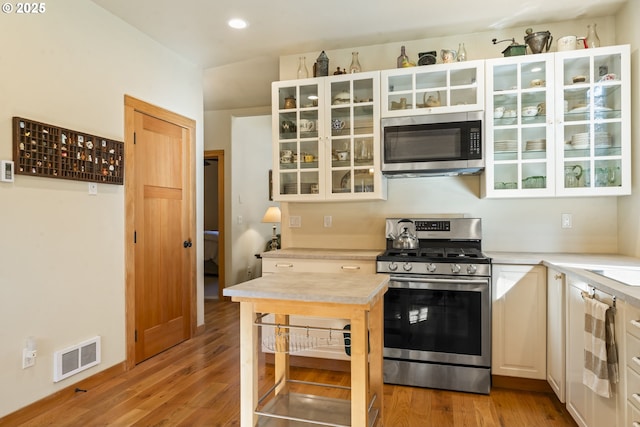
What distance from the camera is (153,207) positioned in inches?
130

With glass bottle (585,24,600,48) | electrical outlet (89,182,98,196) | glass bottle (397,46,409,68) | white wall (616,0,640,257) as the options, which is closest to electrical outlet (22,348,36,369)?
electrical outlet (89,182,98,196)

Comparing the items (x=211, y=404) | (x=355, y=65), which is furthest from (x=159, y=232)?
(x=355, y=65)

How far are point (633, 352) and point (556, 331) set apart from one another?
2.92 ft

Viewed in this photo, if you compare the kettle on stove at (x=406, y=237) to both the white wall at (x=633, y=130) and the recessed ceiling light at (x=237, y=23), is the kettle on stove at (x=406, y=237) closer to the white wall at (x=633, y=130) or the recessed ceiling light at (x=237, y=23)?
the white wall at (x=633, y=130)

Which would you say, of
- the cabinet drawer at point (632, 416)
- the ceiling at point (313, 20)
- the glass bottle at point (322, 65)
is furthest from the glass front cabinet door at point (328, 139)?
the cabinet drawer at point (632, 416)

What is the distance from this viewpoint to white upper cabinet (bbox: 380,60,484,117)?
2895 mm

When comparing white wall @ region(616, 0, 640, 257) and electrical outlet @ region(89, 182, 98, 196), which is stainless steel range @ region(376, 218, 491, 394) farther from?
electrical outlet @ region(89, 182, 98, 196)

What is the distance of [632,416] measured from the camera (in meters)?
1.49

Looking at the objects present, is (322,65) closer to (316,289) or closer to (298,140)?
(298,140)

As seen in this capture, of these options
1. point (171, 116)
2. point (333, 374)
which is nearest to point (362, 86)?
point (171, 116)

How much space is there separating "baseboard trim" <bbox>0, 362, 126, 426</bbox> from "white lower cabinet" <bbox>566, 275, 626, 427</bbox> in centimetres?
299

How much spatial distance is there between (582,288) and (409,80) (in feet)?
6.28

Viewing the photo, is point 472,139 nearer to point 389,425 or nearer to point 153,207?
point 389,425

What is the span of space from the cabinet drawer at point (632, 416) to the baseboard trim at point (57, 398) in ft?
9.83
